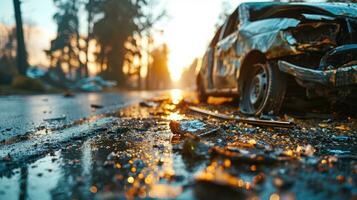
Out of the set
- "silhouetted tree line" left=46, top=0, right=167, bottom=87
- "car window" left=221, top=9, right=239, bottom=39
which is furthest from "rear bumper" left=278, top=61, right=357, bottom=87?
"silhouetted tree line" left=46, top=0, right=167, bottom=87

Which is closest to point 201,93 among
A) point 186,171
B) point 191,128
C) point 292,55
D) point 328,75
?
point 292,55

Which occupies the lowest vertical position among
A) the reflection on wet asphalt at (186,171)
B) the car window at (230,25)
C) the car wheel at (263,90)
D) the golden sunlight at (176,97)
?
the golden sunlight at (176,97)

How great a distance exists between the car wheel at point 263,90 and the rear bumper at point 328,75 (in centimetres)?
36

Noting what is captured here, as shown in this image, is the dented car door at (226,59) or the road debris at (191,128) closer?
the road debris at (191,128)

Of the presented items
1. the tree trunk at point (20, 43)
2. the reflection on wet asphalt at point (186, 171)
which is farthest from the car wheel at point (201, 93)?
the tree trunk at point (20, 43)

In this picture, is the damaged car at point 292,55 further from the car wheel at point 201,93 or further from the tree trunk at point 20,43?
the tree trunk at point 20,43

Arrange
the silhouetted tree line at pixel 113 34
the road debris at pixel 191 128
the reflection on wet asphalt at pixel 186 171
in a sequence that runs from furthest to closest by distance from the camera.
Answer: the silhouetted tree line at pixel 113 34
the road debris at pixel 191 128
the reflection on wet asphalt at pixel 186 171

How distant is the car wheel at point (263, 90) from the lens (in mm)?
3824

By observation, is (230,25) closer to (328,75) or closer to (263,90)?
(263,90)

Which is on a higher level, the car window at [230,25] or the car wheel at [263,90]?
the car window at [230,25]

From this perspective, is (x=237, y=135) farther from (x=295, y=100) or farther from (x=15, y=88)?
(x=15, y=88)

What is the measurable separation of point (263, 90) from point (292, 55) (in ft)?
2.18

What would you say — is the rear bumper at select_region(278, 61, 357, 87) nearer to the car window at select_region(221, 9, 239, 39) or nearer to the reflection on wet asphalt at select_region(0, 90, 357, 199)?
the reflection on wet asphalt at select_region(0, 90, 357, 199)

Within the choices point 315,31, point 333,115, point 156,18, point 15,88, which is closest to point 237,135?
point 315,31
